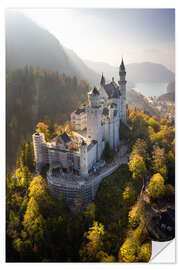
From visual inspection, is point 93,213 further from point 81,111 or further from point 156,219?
point 81,111

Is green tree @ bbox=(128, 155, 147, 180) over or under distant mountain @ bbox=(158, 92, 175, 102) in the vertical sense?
under

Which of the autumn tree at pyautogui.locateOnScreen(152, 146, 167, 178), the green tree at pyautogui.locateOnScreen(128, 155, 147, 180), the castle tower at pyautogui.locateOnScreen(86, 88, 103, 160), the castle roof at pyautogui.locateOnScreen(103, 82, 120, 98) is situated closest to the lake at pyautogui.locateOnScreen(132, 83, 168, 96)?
the castle roof at pyautogui.locateOnScreen(103, 82, 120, 98)

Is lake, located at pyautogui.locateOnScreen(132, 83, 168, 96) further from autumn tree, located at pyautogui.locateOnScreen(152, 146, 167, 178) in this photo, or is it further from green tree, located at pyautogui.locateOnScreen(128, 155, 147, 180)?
green tree, located at pyautogui.locateOnScreen(128, 155, 147, 180)

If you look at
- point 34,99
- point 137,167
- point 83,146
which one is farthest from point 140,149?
point 34,99

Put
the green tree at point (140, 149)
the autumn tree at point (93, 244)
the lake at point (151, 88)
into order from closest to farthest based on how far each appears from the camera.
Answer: the autumn tree at point (93, 244), the lake at point (151, 88), the green tree at point (140, 149)

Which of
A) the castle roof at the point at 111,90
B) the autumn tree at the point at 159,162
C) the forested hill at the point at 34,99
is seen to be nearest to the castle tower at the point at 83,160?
the forested hill at the point at 34,99

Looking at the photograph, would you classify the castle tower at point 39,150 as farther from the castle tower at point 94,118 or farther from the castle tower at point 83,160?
the castle tower at point 94,118
